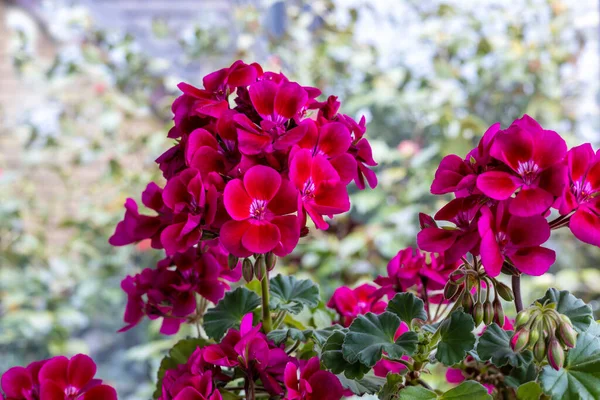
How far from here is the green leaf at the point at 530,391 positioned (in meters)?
0.44

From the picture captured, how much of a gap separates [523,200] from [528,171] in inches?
1.1

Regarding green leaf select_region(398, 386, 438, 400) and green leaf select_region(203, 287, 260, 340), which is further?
green leaf select_region(203, 287, 260, 340)

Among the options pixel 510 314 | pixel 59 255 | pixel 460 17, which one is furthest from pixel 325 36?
pixel 510 314

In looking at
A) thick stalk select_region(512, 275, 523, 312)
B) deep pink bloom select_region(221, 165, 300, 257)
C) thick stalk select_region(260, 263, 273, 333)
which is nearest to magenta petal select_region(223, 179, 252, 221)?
deep pink bloom select_region(221, 165, 300, 257)

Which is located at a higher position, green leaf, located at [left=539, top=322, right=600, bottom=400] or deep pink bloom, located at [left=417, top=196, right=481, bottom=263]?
deep pink bloom, located at [left=417, top=196, right=481, bottom=263]

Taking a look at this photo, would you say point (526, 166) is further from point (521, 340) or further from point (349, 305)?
point (349, 305)

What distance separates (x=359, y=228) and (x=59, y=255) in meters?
1.03

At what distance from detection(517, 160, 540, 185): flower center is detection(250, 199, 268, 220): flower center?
0.58 ft

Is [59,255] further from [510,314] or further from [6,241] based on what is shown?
[510,314]

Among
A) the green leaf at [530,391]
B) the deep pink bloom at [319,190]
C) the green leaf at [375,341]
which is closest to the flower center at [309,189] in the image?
the deep pink bloom at [319,190]

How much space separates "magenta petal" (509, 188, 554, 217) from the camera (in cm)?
40

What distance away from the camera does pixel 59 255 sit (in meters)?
2.08

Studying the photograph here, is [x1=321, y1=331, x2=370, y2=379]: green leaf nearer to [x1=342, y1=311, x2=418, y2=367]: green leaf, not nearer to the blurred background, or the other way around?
[x1=342, y1=311, x2=418, y2=367]: green leaf

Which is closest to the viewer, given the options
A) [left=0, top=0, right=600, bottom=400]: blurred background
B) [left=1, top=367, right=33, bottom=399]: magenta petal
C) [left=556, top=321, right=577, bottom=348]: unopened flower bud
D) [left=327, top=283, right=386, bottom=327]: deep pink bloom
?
[left=556, top=321, right=577, bottom=348]: unopened flower bud
